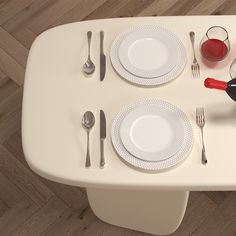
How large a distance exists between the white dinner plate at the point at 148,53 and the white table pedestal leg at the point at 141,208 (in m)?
0.42

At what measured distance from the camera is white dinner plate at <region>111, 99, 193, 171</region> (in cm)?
113

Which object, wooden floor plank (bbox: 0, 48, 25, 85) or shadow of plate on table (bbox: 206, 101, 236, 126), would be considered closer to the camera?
shadow of plate on table (bbox: 206, 101, 236, 126)

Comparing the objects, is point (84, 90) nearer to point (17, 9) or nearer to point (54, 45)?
point (54, 45)

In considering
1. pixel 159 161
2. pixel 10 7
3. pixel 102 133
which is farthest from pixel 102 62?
pixel 10 7

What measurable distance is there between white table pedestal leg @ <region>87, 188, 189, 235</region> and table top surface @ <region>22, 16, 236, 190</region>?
34 cm

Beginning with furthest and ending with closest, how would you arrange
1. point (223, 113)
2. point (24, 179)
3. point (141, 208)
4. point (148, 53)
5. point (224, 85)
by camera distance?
1. point (24, 179)
2. point (141, 208)
3. point (148, 53)
4. point (223, 113)
5. point (224, 85)

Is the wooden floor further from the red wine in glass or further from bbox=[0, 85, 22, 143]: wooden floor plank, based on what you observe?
the red wine in glass

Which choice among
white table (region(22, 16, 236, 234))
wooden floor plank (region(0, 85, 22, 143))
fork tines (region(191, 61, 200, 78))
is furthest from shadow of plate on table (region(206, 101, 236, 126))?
wooden floor plank (region(0, 85, 22, 143))

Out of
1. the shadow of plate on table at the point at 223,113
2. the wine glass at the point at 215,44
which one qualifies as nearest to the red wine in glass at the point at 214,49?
the wine glass at the point at 215,44

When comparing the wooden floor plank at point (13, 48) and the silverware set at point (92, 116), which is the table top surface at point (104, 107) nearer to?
the silverware set at point (92, 116)

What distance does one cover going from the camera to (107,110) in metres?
1.25

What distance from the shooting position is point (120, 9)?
2.49 m

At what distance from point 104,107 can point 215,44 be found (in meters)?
0.38

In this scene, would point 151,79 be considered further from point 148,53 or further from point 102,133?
point 102,133
